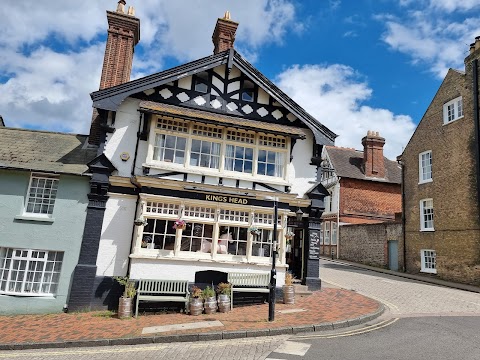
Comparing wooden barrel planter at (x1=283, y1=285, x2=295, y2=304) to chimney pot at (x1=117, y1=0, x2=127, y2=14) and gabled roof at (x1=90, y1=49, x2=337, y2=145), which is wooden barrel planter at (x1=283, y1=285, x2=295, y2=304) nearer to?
gabled roof at (x1=90, y1=49, x2=337, y2=145)

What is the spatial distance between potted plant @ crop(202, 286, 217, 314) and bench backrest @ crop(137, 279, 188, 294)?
26.6 inches

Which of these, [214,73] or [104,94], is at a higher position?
[214,73]

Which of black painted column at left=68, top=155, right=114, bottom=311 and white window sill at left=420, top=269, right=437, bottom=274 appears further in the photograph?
white window sill at left=420, top=269, right=437, bottom=274

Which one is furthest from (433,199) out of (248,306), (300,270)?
(248,306)

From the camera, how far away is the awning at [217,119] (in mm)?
12125

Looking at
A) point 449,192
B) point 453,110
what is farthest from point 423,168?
point 453,110

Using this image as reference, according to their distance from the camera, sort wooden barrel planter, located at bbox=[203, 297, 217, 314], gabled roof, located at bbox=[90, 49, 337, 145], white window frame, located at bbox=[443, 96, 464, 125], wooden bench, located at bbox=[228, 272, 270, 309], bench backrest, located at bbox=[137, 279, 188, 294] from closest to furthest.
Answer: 1. wooden barrel planter, located at bbox=[203, 297, 217, 314]
2. bench backrest, located at bbox=[137, 279, 188, 294]
3. wooden bench, located at bbox=[228, 272, 270, 309]
4. gabled roof, located at bbox=[90, 49, 337, 145]
5. white window frame, located at bbox=[443, 96, 464, 125]

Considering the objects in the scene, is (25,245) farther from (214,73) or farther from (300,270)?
(300,270)

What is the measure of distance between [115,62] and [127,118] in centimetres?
301

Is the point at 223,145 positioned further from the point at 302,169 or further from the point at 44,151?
the point at 44,151

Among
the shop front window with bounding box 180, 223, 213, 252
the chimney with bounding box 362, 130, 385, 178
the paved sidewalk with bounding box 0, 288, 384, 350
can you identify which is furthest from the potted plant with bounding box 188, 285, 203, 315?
the chimney with bounding box 362, 130, 385, 178

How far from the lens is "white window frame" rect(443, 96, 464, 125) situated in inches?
792

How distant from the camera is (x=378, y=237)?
26281mm

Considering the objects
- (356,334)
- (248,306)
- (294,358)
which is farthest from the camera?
(248,306)
